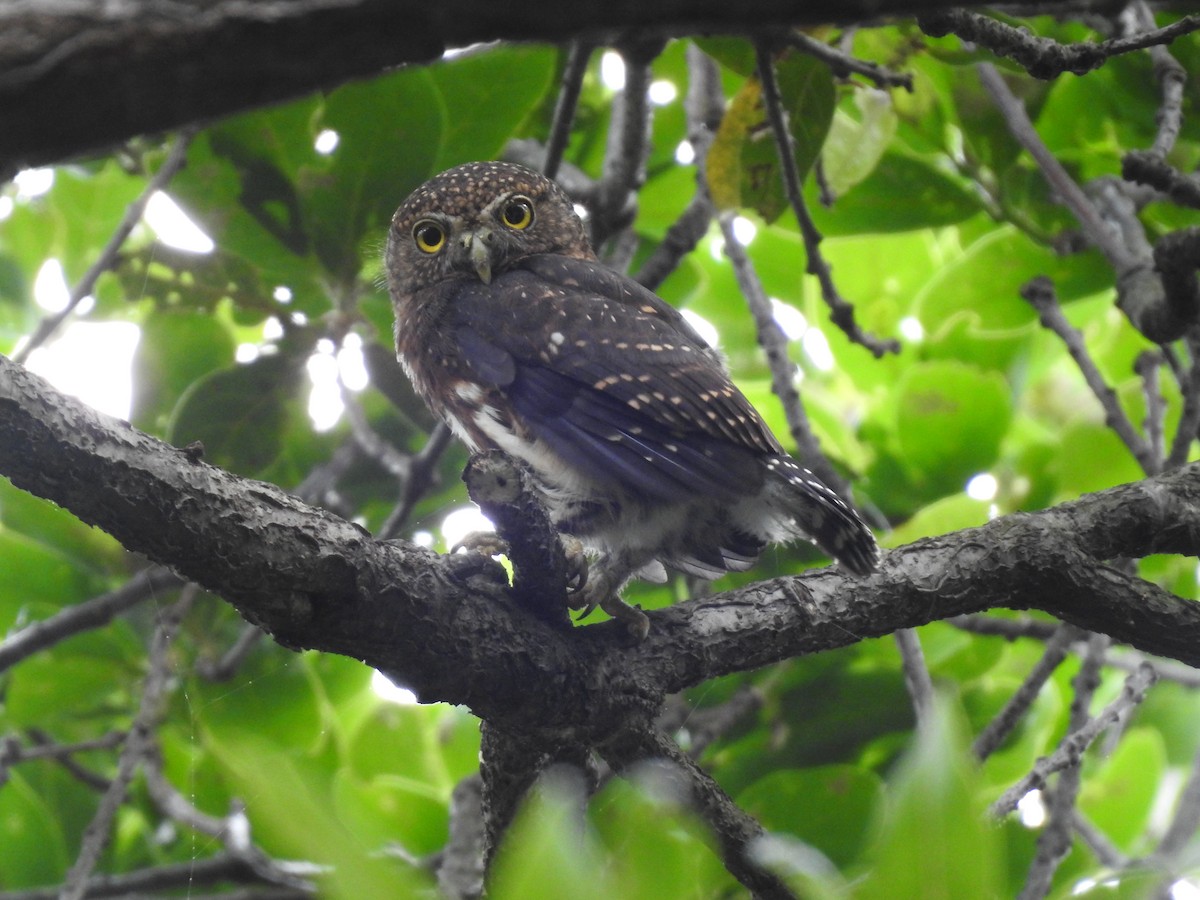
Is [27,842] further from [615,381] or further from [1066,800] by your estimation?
[1066,800]

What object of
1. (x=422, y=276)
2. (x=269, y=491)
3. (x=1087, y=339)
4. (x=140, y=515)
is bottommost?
(x=140, y=515)

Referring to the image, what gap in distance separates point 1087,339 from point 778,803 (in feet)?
8.56

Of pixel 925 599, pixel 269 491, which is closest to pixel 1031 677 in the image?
pixel 925 599

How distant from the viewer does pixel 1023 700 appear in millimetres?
3014

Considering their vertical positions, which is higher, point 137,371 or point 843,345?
point 843,345

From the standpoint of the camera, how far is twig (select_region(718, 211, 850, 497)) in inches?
126

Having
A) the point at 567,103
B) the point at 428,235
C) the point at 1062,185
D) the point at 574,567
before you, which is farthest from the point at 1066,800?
the point at 428,235

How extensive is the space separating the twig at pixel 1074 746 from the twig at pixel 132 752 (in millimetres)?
1983

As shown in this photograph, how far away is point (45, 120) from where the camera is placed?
2.92 feet

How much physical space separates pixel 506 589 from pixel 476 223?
6.07 ft

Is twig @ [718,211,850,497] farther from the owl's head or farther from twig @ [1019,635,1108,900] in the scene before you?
twig @ [1019,635,1108,900]

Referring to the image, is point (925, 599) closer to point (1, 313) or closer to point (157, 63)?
point (157, 63)

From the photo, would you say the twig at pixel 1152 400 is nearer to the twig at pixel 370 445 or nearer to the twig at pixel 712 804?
the twig at pixel 712 804

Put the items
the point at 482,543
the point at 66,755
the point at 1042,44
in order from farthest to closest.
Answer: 1. the point at 66,755
2. the point at 482,543
3. the point at 1042,44
